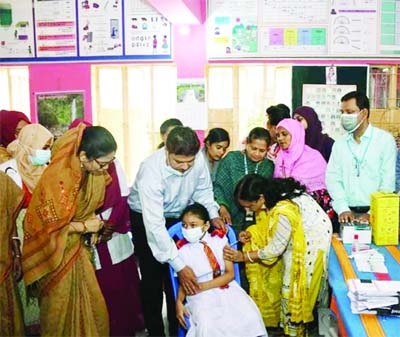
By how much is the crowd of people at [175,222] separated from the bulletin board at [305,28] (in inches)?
56.6

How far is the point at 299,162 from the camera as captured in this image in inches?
134

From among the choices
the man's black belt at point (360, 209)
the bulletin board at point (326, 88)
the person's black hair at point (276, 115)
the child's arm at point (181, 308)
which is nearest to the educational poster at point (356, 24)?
the bulletin board at point (326, 88)

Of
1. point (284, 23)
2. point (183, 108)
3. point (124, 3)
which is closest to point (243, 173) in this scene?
point (183, 108)

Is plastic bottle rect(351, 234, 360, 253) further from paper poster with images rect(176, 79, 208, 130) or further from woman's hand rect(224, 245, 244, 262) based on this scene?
paper poster with images rect(176, 79, 208, 130)

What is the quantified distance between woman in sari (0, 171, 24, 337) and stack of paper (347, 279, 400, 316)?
1636 mm

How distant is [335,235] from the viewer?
9.71 ft

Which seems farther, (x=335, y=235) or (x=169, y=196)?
(x=335, y=235)

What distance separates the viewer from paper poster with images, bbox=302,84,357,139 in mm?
4652

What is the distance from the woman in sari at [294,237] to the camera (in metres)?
2.81

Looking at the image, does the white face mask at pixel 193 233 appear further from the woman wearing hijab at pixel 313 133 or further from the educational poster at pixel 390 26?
the educational poster at pixel 390 26

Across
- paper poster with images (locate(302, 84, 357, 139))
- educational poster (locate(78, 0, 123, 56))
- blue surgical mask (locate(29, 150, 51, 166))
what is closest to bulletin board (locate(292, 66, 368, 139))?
paper poster with images (locate(302, 84, 357, 139))

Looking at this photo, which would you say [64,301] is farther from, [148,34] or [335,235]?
[148,34]

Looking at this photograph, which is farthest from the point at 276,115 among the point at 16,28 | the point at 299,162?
the point at 16,28

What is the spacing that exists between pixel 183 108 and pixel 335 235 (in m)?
2.20
